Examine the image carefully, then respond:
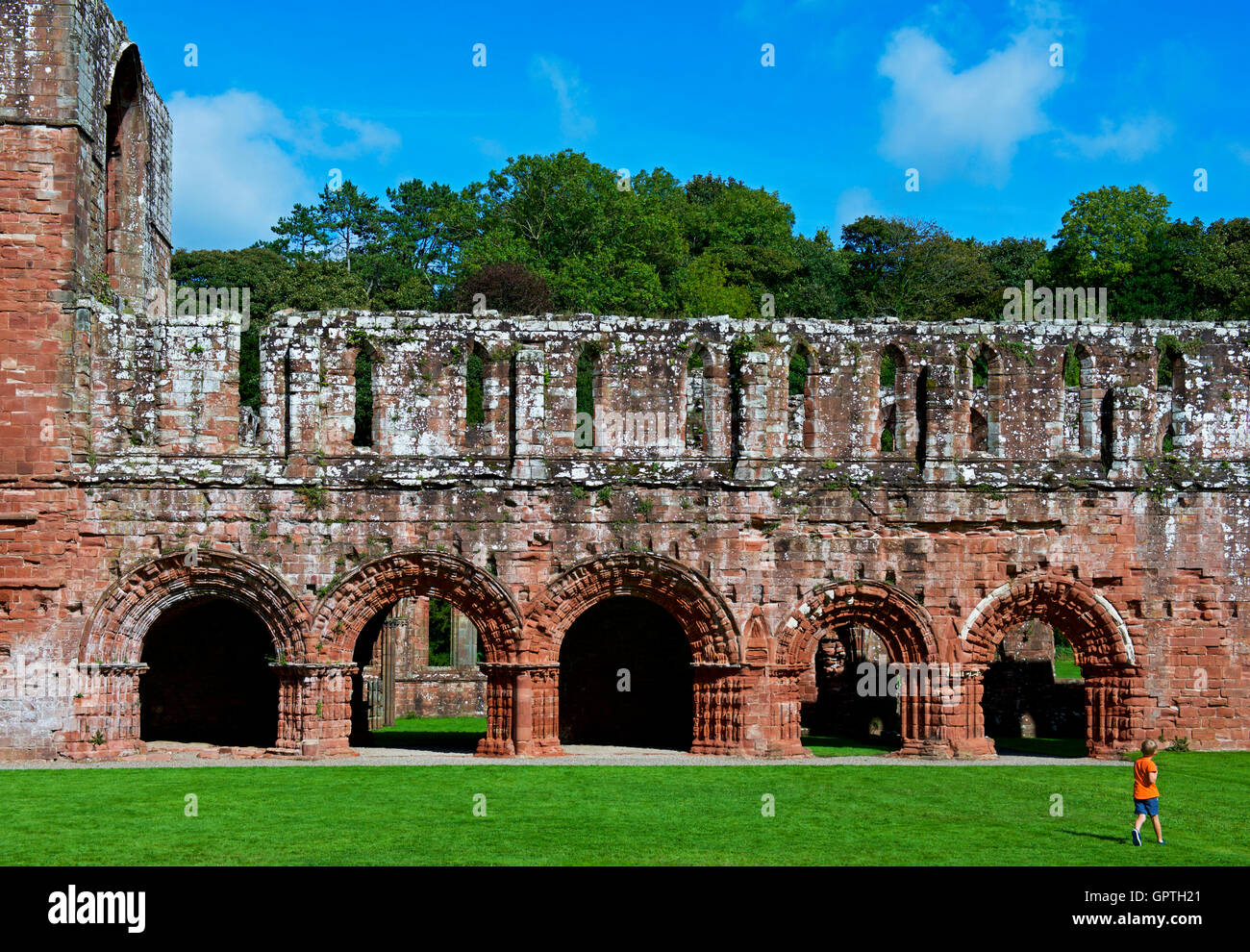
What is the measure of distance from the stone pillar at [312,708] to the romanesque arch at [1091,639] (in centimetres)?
1023

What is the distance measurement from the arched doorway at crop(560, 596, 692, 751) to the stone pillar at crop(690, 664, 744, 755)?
168 inches

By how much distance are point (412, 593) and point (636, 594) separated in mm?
3610

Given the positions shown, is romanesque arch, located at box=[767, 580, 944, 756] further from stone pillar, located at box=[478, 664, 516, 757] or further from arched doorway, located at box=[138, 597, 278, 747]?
arched doorway, located at box=[138, 597, 278, 747]

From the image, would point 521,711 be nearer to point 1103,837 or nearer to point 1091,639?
point 1091,639

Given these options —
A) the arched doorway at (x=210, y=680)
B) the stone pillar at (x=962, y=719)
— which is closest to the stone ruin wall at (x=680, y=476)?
the stone pillar at (x=962, y=719)

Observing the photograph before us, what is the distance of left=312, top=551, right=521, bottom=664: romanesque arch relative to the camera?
2516 centimetres

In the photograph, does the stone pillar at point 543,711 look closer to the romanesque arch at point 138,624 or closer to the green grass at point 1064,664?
the romanesque arch at point 138,624

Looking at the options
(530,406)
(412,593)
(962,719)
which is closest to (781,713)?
(962,719)

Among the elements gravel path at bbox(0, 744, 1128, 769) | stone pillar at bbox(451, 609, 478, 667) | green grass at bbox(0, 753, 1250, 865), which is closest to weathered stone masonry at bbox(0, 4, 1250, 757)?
gravel path at bbox(0, 744, 1128, 769)

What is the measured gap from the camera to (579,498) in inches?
1005

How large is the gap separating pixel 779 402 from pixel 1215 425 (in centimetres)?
750

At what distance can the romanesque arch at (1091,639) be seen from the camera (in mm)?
25953

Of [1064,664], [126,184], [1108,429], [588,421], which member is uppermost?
[126,184]
